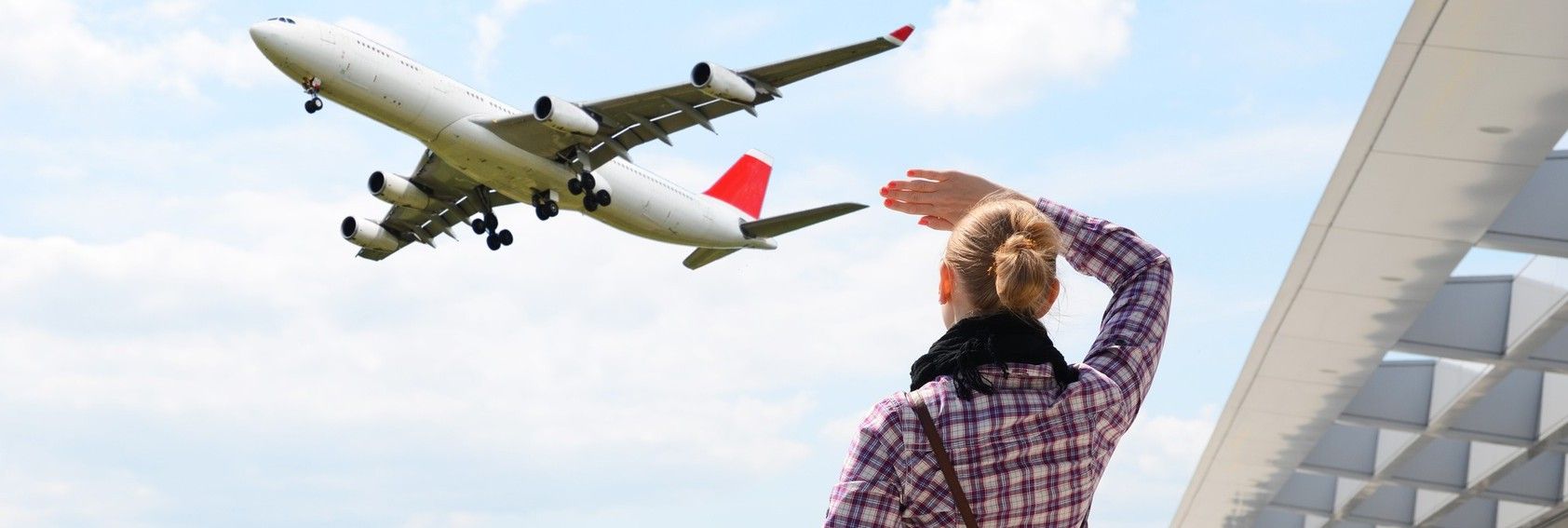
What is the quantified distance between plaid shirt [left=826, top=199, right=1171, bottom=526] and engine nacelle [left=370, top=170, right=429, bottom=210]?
31896 millimetres

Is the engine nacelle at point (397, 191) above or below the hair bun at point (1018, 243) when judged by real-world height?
above

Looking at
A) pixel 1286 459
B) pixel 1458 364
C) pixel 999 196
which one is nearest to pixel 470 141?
pixel 1286 459

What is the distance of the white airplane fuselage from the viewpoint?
86.7 ft

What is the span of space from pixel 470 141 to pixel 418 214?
26.2ft

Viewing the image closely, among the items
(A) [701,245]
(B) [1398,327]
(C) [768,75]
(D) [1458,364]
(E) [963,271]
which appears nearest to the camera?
(E) [963,271]

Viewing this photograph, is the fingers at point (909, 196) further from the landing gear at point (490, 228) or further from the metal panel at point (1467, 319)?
the landing gear at point (490, 228)

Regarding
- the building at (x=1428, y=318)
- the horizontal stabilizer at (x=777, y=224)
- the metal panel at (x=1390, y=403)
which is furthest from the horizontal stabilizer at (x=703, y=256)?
the metal panel at (x=1390, y=403)

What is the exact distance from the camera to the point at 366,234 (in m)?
35.5

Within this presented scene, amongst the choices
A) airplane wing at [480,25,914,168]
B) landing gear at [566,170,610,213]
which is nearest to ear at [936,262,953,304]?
airplane wing at [480,25,914,168]

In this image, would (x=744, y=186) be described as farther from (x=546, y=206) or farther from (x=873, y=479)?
(x=873, y=479)

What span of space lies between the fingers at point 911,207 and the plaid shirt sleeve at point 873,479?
718mm

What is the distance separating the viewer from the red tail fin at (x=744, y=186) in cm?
4219

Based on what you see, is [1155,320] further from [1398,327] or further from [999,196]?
[1398,327]

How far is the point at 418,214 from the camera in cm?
3578
